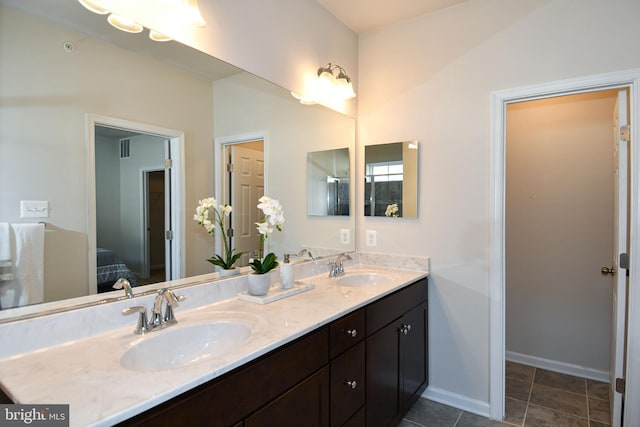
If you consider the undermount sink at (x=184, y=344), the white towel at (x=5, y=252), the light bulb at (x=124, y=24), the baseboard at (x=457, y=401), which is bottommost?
the baseboard at (x=457, y=401)

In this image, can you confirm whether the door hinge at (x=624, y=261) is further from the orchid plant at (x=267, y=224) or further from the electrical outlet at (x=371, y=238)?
the orchid plant at (x=267, y=224)

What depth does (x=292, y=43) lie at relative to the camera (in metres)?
2.02

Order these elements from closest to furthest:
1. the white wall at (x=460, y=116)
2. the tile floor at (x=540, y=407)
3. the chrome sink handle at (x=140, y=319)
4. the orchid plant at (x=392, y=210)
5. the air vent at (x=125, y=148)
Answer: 1. the chrome sink handle at (x=140, y=319)
2. the air vent at (x=125, y=148)
3. the white wall at (x=460, y=116)
4. the tile floor at (x=540, y=407)
5. the orchid plant at (x=392, y=210)

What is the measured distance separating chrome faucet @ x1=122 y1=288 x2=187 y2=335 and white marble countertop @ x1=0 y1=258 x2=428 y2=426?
0.03 metres

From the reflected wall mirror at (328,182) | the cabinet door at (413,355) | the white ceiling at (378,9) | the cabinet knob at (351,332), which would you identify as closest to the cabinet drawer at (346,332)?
the cabinet knob at (351,332)

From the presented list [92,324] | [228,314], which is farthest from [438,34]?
[92,324]

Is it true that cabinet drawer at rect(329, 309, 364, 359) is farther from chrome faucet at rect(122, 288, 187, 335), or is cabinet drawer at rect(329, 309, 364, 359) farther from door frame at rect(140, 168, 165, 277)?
door frame at rect(140, 168, 165, 277)

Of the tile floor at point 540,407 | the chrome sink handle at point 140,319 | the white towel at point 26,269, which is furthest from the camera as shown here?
the tile floor at point 540,407

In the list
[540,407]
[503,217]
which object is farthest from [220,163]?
[540,407]

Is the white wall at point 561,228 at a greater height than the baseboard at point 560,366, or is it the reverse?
the white wall at point 561,228

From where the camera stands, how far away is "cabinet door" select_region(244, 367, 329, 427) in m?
1.09

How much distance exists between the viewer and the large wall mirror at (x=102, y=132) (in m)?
1.04

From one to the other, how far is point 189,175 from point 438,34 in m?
1.90

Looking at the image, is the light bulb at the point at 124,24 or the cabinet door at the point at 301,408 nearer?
the cabinet door at the point at 301,408
